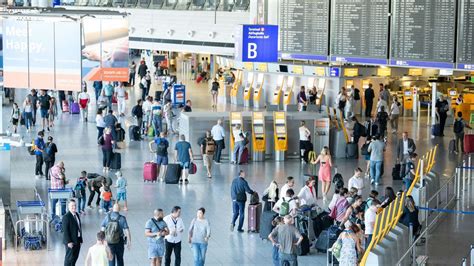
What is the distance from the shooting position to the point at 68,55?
22.0 meters

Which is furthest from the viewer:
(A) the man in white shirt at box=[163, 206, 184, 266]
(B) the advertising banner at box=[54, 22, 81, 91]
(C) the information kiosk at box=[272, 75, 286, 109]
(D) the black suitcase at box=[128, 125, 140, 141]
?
(C) the information kiosk at box=[272, 75, 286, 109]

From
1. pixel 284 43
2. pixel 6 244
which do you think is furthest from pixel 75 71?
pixel 284 43

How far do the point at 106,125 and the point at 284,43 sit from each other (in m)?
5.33

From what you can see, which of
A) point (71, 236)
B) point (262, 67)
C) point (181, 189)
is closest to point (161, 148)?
point (181, 189)

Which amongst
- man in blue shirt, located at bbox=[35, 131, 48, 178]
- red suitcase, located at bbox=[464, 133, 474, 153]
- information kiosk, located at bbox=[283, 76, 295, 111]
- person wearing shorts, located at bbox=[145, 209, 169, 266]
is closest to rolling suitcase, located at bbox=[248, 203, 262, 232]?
person wearing shorts, located at bbox=[145, 209, 169, 266]

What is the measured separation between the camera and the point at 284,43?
3098cm

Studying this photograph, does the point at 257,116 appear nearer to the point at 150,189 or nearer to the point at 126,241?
the point at 150,189

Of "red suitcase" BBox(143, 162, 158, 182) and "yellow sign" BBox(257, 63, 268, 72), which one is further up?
"yellow sign" BBox(257, 63, 268, 72)

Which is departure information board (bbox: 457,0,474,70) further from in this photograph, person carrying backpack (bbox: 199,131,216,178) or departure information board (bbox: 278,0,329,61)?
person carrying backpack (bbox: 199,131,216,178)

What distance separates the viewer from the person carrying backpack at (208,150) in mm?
27484

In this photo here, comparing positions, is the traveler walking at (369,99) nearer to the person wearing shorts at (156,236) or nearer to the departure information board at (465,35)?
the departure information board at (465,35)

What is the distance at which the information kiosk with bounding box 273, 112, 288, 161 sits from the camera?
99.9ft

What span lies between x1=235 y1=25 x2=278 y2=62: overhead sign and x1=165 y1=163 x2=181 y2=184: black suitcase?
481 centimetres

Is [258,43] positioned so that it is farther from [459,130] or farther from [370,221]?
[370,221]
